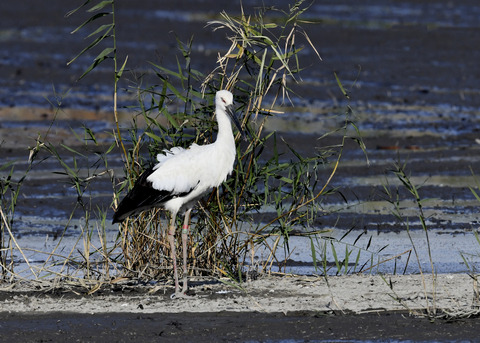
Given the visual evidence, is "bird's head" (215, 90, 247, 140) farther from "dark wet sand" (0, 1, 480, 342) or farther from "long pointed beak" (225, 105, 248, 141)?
"dark wet sand" (0, 1, 480, 342)

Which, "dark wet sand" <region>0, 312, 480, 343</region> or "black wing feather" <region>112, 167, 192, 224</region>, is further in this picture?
"black wing feather" <region>112, 167, 192, 224</region>

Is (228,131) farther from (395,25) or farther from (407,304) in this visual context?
(395,25)

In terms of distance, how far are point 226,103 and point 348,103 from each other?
57.6 inches

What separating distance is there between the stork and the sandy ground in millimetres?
369

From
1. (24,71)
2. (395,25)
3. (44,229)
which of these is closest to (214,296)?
(44,229)

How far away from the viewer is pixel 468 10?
25000 millimetres

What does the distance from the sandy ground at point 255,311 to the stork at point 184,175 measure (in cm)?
37

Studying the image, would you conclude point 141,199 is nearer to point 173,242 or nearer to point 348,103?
point 173,242

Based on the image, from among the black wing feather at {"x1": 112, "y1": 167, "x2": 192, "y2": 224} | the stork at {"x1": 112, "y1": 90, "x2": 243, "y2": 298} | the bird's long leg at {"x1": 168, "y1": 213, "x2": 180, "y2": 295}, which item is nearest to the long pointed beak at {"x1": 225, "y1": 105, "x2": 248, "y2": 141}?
the stork at {"x1": 112, "y1": 90, "x2": 243, "y2": 298}

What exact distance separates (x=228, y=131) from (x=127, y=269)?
3.95ft

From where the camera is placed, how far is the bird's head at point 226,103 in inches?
266

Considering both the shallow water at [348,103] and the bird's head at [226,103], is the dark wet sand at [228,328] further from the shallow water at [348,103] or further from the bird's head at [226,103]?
the bird's head at [226,103]

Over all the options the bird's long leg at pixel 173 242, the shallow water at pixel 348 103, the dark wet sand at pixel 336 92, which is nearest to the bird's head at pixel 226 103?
the shallow water at pixel 348 103

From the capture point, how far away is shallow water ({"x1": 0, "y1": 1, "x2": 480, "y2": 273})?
9.21m
